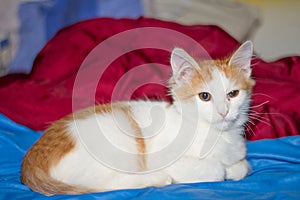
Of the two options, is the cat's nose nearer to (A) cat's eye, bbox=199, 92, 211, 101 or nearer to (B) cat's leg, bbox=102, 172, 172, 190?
(A) cat's eye, bbox=199, 92, 211, 101

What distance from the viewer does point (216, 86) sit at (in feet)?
4.05

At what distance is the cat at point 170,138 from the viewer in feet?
3.90

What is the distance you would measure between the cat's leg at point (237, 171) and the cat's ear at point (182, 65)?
1.10 ft

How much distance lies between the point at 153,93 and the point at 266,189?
69cm

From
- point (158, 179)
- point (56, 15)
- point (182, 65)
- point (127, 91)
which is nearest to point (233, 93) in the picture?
point (182, 65)

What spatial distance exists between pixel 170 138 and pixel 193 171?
13cm

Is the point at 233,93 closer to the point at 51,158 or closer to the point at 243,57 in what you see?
the point at 243,57

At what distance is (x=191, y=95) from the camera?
4.15 feet

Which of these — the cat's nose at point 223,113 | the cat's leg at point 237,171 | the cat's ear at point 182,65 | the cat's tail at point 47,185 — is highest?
the cat's ear at point 182,65

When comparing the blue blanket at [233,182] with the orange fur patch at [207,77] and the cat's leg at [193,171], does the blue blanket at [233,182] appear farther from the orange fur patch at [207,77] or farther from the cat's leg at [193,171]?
the orange fur patch at [207,77]

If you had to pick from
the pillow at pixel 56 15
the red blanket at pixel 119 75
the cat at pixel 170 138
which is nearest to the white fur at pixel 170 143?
the cat at pixel 170 138

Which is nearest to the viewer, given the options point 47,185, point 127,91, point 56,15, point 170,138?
point 47,185

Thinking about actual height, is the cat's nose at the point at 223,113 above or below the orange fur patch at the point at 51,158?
above

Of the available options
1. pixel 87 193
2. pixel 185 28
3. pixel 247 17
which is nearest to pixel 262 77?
pixel 185 28
